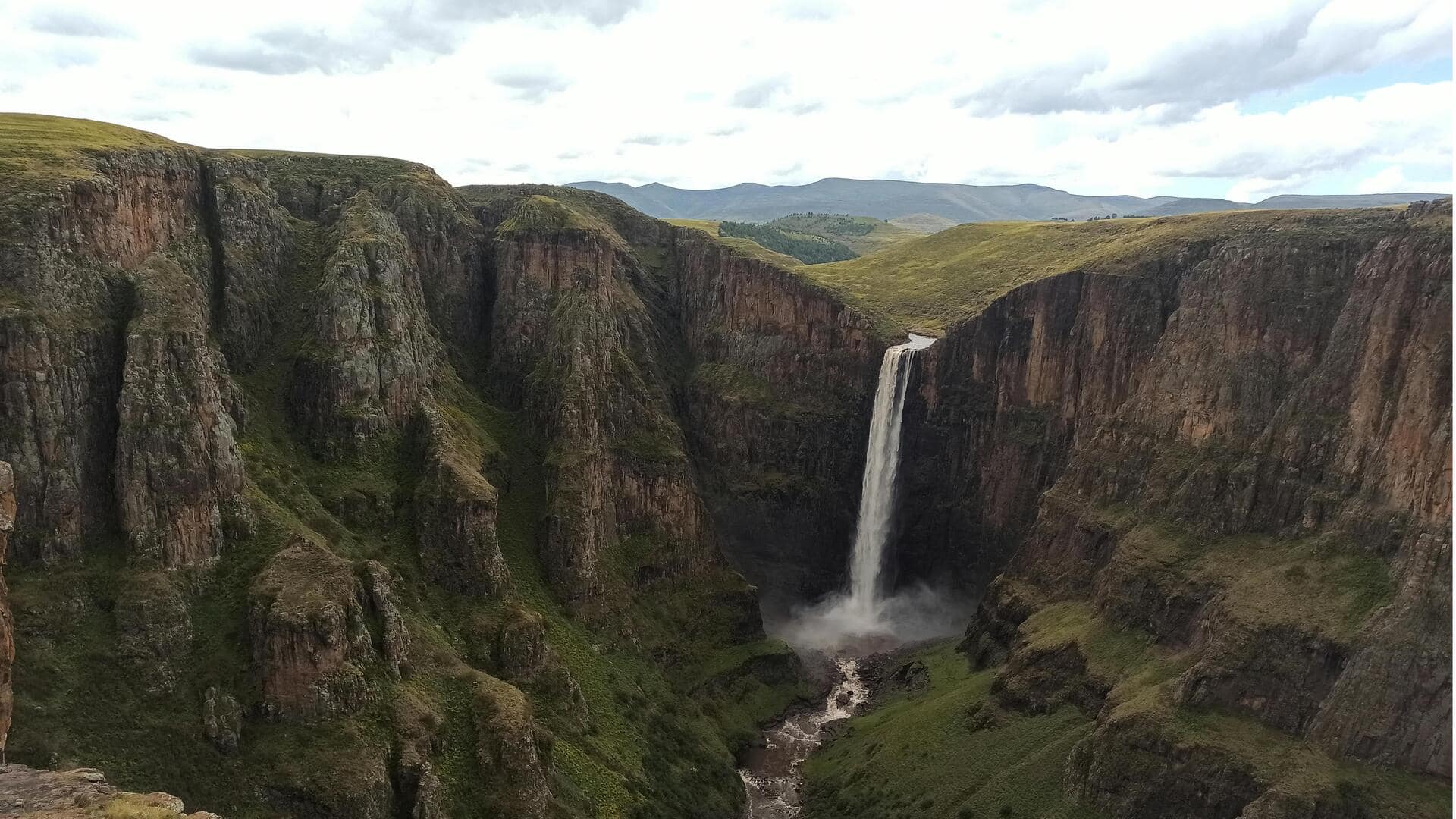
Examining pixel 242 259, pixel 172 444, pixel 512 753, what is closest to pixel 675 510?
pixel 512 753

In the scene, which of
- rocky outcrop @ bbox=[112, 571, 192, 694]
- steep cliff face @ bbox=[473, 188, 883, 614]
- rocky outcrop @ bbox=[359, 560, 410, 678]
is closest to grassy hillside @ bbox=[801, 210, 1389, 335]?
steep cliff face @ bbox=[473, 188, 883, 614]

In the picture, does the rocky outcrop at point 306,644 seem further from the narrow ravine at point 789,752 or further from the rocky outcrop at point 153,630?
the narrow ravine at point 789,752

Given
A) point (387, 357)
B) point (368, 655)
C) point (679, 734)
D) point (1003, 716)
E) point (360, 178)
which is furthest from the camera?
point (360, 178)

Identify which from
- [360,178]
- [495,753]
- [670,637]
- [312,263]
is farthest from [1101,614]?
[360,178]

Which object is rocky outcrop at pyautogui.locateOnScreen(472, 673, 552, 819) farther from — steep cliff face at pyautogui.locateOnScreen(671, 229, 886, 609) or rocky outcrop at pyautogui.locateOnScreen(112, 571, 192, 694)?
steep cliff face at pyautogui.locateOnScreen(671, 229, 886, 609)

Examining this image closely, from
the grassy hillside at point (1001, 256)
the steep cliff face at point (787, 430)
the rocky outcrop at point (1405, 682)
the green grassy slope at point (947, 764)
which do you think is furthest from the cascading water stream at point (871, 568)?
the rocky outcrop at point (1405, 682)

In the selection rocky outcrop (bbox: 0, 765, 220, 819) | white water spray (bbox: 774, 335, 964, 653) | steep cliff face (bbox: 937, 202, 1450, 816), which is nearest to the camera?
rocky outcrop (bbox: 0, 765, 220, 819)

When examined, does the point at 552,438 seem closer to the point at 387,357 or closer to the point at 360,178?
the point at 387,357
